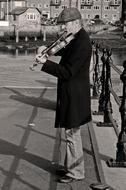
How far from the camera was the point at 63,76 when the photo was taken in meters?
6.16

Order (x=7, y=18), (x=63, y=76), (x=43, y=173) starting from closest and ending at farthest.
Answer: (x=63, y=76) → (x=43, y=173) → (x=7, y=18)

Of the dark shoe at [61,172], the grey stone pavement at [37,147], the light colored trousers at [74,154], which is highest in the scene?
the light colored trousers at [74,154]

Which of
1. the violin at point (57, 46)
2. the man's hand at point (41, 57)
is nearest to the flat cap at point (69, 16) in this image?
the violin at point (57, 46)

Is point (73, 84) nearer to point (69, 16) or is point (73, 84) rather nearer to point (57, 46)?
point (57, 46)

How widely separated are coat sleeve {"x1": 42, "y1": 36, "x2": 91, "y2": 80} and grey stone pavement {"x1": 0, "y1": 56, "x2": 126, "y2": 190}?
126cm

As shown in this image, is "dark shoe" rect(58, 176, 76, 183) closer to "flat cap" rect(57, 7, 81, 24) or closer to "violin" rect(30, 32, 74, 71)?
"violin" rect(30, 32, 74, 71)

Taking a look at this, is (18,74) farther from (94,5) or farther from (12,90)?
(94,5)

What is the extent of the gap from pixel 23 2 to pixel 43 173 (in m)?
118

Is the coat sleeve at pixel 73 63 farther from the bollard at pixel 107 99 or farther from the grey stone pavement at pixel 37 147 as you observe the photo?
the bollard at pixel 107 99

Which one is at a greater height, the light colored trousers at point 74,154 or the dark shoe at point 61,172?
the light colored trousers at point 74,154

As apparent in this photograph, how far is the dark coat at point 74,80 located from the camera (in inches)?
241

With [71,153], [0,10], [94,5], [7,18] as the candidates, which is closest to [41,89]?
[71,153]

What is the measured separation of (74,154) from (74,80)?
0.83 m

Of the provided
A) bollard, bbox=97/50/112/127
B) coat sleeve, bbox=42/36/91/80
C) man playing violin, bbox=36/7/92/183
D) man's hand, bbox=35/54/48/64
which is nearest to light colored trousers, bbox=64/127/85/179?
man playing violin, bbox=36/7/92/183
